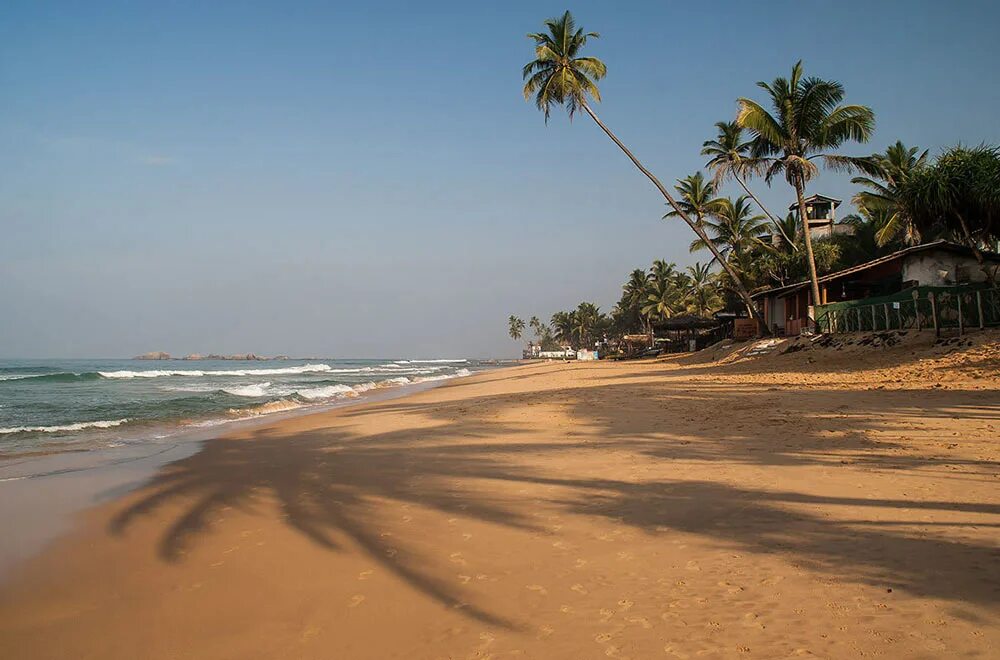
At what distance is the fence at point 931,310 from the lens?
54.8ft

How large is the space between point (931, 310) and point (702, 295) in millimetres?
45559

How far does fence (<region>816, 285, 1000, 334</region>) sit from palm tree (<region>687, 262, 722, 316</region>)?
3820 centimetres

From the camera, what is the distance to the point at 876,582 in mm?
3451

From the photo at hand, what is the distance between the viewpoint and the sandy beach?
3176mm

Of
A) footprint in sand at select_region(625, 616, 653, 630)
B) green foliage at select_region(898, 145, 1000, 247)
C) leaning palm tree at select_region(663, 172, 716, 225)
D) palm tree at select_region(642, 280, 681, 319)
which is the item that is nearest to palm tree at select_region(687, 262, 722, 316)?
palm tree at select_region(642, 280, 681, 319)

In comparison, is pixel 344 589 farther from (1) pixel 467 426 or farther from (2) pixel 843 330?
(2) pixel 843 330

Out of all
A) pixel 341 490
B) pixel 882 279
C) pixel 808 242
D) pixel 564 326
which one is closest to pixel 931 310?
pixel 808 242

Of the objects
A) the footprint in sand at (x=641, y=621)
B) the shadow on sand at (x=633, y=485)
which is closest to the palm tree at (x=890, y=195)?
the shadow on sand at (x=633, y=485)

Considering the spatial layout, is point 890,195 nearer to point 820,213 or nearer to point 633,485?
point 820,213

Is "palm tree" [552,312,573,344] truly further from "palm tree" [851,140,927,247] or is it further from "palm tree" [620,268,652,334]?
"palm tree" [851,140,927,247]

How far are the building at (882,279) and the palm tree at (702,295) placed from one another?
2411 centimetres

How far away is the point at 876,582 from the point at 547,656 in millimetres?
2087

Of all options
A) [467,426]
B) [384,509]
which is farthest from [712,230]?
[384,509]

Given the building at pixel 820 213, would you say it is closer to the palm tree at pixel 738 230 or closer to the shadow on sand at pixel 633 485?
the palm tree at pixel 738 230
